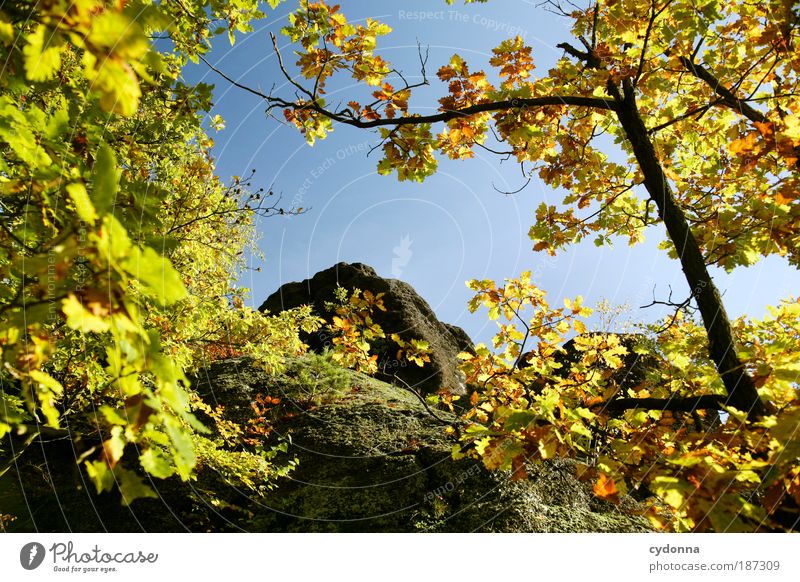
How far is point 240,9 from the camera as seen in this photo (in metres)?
4.56

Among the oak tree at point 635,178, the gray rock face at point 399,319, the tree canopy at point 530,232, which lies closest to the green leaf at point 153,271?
the tree canopy at point 530,232

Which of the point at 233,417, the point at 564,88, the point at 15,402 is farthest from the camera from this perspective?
the point at 233,417

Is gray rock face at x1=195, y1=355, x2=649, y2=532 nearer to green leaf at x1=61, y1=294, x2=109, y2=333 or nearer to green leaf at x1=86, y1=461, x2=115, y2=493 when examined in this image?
green leaf at x1=86, y1=461, x2=115, y2=493

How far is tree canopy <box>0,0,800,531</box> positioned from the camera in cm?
113

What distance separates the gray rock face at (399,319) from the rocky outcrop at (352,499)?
9992 mm

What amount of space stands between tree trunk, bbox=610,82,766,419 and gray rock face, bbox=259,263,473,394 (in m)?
13.8

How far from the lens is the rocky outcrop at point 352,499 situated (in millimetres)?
5144

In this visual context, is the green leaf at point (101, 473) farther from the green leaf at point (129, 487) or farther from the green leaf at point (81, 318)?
the green leaf at point (81, 318)

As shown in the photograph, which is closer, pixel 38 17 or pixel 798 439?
pixel 38 17

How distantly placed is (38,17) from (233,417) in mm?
8409

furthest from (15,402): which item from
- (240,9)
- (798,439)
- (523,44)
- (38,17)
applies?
(523,44)

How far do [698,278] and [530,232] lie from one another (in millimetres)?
1882

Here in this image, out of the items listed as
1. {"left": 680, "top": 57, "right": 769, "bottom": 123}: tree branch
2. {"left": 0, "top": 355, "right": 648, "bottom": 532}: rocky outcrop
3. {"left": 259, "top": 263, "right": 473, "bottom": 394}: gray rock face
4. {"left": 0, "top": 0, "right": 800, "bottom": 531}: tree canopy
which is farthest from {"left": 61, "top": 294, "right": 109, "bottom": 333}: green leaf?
{"left": 259, "top": 263, "right": 473, "bottom": 394}: gray rock face

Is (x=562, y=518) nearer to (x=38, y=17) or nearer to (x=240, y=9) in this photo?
(x=38, y=17)
